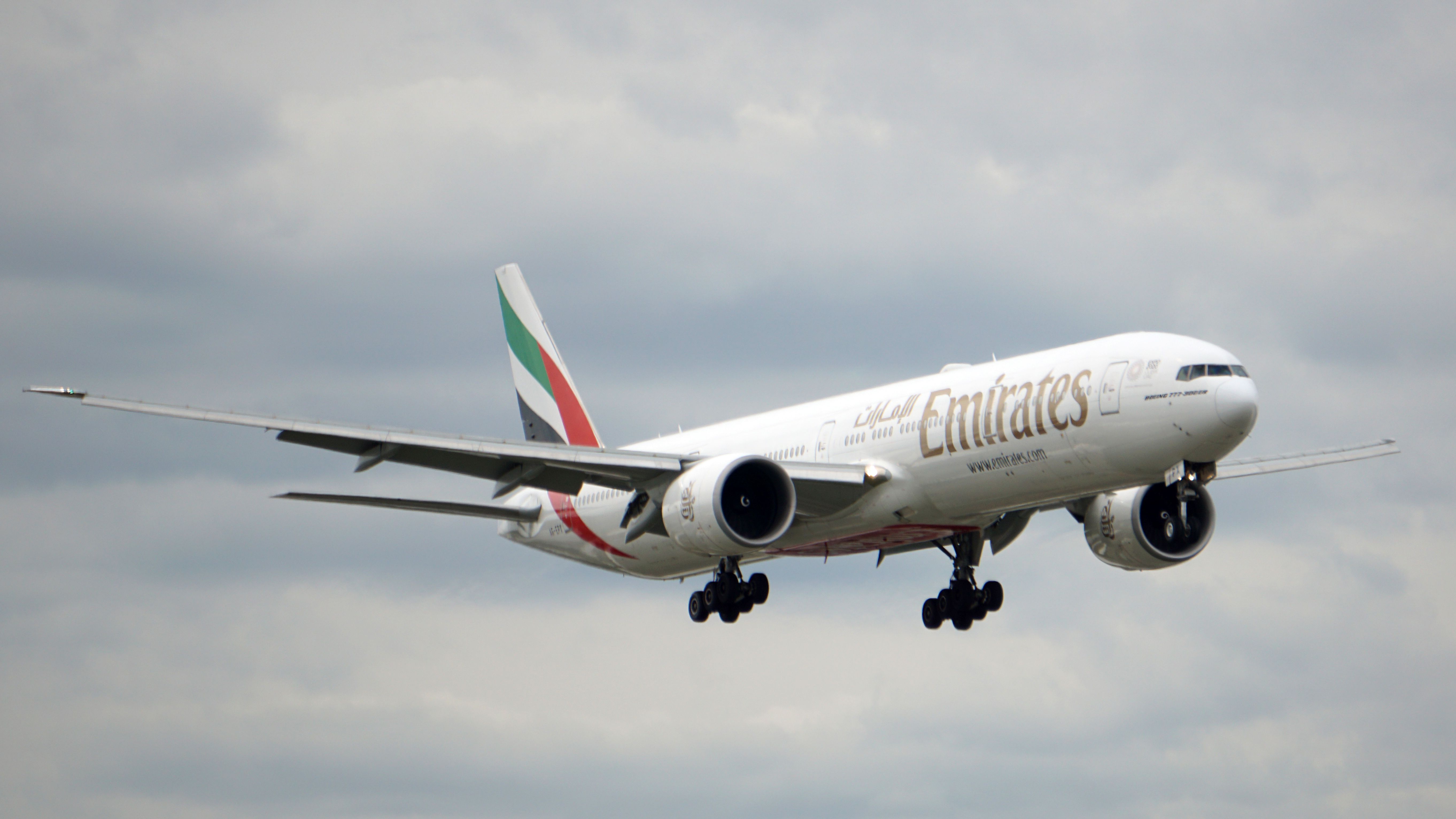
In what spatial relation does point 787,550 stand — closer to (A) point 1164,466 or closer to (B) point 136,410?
(A) point 1164,466

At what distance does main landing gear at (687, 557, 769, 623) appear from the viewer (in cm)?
4028

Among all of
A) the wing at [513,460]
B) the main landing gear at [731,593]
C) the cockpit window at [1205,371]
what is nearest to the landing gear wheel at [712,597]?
the main landing gear at [731,593]

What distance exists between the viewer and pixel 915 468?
118 feet

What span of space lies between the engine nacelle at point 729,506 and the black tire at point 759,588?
169 inches

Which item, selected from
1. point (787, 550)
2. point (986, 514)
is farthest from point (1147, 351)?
point (787, 550)

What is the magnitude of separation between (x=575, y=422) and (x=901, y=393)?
14.4 metres

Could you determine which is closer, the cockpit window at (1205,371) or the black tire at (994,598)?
the cockpit window at (1205,371)

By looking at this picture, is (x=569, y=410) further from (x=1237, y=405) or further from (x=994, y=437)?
(x=1237, y=405)

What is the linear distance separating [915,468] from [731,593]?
267 inches

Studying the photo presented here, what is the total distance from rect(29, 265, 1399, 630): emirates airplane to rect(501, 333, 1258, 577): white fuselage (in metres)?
0.04

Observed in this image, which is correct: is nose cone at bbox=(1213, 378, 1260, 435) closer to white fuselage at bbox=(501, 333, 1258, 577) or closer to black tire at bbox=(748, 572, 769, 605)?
white fuselage at bbox=(501, 333, 1258, 577)

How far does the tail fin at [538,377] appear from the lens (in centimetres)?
4925

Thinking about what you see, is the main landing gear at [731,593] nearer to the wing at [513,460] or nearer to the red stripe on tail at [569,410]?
the wing at [513,460]

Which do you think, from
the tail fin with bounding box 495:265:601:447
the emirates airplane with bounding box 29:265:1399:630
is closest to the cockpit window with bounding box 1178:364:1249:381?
the emirates airplane with bounding box 29:265:1399:630
